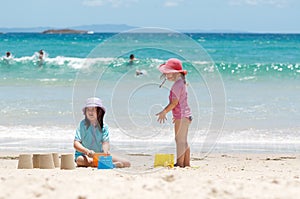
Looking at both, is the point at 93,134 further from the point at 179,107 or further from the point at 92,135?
the point at 179,107

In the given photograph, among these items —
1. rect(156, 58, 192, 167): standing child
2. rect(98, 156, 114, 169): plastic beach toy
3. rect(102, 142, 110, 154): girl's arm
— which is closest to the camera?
rect(98, 156, 114, 169): plastic beach toy

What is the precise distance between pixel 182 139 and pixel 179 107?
0.38m

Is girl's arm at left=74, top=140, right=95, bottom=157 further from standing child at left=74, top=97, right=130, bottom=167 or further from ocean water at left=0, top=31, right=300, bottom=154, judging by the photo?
ocean water at left=0, top=31, right=300, bottom=154

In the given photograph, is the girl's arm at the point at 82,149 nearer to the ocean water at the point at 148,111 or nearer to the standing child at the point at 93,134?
the standing child at the point at 93,134

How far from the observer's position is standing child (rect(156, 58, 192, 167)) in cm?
650

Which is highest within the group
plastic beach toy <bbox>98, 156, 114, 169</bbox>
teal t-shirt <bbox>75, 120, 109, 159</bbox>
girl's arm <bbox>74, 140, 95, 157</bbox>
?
teal t-shirt <bbox>75, 120, 109, 159</bbox>

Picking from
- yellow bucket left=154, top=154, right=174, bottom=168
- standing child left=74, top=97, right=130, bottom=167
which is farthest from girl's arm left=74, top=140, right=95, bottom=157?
yellow bucket left=154, top=154, right=174, bottom=168

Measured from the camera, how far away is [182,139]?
21.9 feet

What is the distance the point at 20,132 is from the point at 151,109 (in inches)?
104

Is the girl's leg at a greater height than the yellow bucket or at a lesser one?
greater

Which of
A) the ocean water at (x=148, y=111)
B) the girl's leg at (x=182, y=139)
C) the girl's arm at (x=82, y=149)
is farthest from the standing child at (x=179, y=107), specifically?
the ocean water at (x=148, y=111)

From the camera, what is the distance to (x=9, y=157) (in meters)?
7.78

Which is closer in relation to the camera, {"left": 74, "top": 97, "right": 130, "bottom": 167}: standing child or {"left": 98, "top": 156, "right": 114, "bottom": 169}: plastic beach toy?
{"left": 98, "top": 156, "right": 114, "bottom": 169}: plastic beach toy

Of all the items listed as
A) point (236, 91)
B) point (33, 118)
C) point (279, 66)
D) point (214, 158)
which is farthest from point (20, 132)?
point (279, 66)
